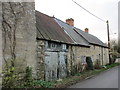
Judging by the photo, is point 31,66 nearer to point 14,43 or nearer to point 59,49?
point 14,43

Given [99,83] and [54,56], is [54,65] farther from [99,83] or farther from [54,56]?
[99,83]

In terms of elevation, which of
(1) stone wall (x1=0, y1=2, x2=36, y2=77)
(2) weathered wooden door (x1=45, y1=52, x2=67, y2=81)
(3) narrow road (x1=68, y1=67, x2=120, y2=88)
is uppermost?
(1) stone wall (x1=0, y1=2, x2=36, y2=77)

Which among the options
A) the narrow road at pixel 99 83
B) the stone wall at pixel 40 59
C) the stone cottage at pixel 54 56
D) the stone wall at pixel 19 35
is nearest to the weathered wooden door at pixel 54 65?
the stone cottage at pixel 54 56

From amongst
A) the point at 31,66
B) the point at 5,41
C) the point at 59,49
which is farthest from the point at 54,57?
the point at 5,41

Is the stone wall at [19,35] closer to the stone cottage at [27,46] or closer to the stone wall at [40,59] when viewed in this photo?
the stone cottage at [27,46]

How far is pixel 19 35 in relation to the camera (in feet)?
25.8

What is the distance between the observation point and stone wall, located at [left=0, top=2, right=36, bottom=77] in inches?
281

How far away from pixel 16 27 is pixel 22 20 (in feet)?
2.16

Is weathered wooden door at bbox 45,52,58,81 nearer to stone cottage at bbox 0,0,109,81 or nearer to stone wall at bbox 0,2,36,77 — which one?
stone cottage at bbox 0,0,109,81

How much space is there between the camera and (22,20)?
814cm

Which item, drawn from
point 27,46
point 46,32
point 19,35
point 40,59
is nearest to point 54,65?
point 40,59

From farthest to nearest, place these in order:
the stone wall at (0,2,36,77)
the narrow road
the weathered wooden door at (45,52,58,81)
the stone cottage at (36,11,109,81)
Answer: the weathered wooden door at (45,52,58,81), the stone cottage at (36,11,109,81), the narrow road, the stone wall at (0,2,36,77)

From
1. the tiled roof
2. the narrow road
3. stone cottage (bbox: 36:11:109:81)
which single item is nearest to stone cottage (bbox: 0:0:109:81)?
stone cottage (bbox: 36:11:109:81)

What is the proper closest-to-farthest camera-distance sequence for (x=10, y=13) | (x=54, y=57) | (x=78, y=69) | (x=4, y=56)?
1. (x=4, y=56)
2. (x=10, y=13)
3. (x=54, y=57)
4. (x=78, y=69)
